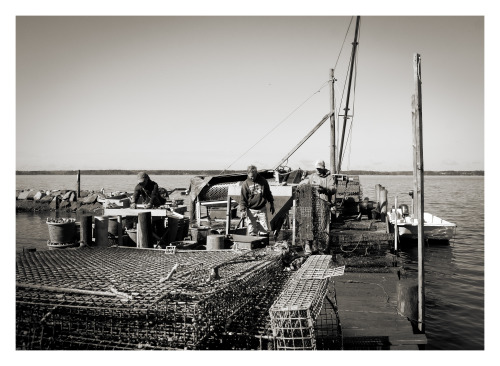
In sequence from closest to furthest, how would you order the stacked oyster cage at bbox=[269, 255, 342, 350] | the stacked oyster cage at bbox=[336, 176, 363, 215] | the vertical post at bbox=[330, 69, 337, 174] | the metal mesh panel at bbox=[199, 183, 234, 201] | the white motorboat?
the stacked oyster cage at bbox=[269, 255, 342, 350], the metal mesh panel at bbox=[199, 183, 234, 201], the white motorboat, the stacked oyster cage at bbox=[336, 176, 363, 215], the vertical post at bbox=[330, 69, 337, 174]

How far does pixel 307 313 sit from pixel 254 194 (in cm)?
560

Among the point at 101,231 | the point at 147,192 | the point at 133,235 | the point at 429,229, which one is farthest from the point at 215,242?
the point at 429,229

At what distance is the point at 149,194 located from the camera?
439 inches

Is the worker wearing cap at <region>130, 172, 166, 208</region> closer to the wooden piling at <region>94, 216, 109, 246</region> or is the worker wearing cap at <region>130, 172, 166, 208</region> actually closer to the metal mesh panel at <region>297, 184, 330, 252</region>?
the wooden piling at <region>94, 216, 109, 246</region>

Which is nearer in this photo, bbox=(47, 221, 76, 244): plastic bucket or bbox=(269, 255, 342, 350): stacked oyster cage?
bbox=(269, 255, 342, 350): stacked oyster cage

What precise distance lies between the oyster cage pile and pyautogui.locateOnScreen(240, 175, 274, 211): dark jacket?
4068mm

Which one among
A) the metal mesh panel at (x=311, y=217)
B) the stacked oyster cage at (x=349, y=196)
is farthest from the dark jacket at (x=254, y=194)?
the stacked oyster cage at (x=349, y=196)

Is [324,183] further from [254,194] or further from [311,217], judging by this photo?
[254,194]

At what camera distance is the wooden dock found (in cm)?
596

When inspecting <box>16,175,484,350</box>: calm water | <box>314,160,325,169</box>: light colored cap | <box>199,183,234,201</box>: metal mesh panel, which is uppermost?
<box>314,160,325,169</box>: light colored cap

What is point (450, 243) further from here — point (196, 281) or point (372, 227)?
point (196, 281)

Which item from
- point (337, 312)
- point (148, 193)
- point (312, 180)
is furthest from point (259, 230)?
point (337, 312)

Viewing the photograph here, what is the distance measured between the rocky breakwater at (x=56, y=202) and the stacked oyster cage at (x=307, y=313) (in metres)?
33.9

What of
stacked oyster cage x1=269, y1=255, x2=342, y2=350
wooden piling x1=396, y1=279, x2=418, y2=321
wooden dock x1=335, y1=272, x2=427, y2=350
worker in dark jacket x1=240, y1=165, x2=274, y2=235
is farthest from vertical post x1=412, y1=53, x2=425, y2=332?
worker in dark jacket x1=240, y1=165, x2=274, y2=235
